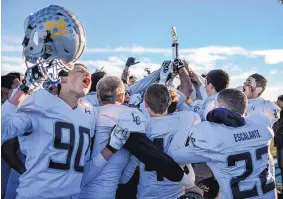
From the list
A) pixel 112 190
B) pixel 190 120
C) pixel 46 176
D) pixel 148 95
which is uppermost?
pixel 148 95

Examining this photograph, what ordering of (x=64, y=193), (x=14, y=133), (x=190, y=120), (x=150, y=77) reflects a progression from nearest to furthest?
(x=14, y=133) → (x=64, y=193) → (x=190, y=120) → (x=150, y=77)

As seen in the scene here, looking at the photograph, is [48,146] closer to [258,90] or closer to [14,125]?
[14,125]

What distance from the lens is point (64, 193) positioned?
266 cm

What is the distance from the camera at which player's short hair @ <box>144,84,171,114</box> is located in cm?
326

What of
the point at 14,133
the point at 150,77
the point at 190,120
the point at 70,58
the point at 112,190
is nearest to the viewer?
the point at 14,133

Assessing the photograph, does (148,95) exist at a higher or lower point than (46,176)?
higher

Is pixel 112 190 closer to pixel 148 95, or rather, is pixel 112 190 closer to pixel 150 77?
pixel 148 95

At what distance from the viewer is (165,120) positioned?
3.30 meters

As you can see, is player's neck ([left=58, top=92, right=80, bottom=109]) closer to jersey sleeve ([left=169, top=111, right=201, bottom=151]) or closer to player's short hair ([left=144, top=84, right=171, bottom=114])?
player's short hair ([left=144, top=84, right=171, bottom=114])

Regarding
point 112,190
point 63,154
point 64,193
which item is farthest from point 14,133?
point 112,190

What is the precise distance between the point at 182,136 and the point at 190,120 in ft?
0.71

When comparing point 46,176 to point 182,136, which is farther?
point 182,136

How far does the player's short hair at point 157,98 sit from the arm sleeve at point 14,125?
3.76ft

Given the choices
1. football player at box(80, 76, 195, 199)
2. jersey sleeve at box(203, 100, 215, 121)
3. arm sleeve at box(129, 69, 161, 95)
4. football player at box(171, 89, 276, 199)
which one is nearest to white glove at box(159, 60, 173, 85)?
arm sleeve at box(129, 69, 161, 95)
